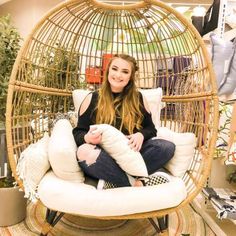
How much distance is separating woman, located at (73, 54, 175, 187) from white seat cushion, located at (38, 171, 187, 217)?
8 centimetres

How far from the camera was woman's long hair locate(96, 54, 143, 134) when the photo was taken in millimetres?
1538

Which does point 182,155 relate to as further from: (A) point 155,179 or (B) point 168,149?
(A) point 155,179

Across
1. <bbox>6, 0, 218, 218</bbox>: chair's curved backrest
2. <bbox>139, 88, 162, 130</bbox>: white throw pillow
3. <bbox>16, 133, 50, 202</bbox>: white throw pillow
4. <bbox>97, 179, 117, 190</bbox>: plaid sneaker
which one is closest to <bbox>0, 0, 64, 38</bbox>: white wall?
<bbox>6, 0, 218, 218</bbox>: chair's curved backrest

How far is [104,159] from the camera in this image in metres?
1.24

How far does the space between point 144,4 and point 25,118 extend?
876 millimetres

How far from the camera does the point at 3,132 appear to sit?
1605mm

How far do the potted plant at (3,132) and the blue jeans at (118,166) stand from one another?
1.62 feet

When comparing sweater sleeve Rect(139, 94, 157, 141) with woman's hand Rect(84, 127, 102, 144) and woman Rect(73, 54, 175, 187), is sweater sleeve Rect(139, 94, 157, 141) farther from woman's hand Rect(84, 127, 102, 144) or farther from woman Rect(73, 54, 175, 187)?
woman's hand Rect(84, 127, 102, 144)

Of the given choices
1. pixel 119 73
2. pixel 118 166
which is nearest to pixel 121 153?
pixel 118 166

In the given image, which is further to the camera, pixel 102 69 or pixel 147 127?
pixel 102 69

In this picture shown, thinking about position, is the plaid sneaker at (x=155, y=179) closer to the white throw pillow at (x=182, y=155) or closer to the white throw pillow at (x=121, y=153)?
the white throw pillow at (x=121, y=153)

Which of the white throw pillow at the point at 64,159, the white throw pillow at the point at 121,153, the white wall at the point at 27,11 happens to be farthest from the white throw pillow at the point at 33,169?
the white wall at the point at 27,11

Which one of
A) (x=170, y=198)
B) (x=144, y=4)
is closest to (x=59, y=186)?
(x=170, y=198)

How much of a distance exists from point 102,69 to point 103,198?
112 centimetres
